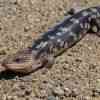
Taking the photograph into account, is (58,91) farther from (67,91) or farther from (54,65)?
(54,65)

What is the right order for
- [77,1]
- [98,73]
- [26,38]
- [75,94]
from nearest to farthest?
[75,94] < [98,73] < [26,38] < [77,1]

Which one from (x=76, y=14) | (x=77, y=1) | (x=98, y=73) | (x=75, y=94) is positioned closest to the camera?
(x=75, y=94)

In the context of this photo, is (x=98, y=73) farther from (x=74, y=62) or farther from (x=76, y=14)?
(x=76, y=14)

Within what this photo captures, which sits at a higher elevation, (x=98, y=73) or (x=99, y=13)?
(x=99, y=13)

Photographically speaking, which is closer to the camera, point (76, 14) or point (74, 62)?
point (74, 62)

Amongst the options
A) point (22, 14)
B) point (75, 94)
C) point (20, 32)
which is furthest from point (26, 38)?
point (75, 94)

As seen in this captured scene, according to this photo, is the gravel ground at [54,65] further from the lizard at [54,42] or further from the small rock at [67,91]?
the lizard at [54,42]
